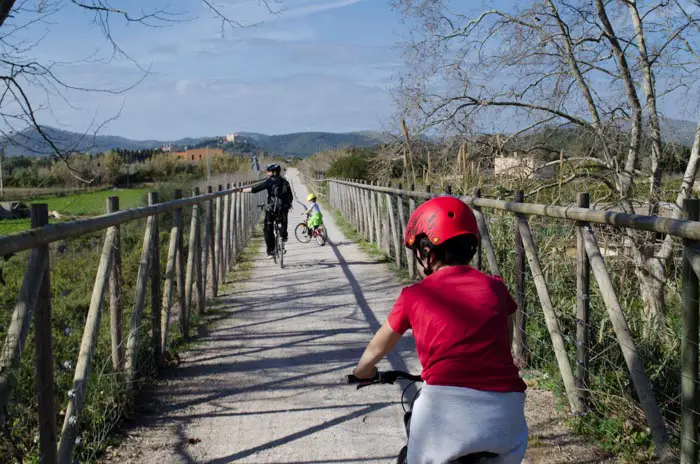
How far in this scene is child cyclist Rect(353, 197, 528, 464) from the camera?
7.47ft

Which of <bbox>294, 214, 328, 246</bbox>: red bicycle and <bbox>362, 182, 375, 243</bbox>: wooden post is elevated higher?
<bbox>362, 182, 375, 243</bbox>: wooden post

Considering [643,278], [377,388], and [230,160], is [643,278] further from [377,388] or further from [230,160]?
[230,160]

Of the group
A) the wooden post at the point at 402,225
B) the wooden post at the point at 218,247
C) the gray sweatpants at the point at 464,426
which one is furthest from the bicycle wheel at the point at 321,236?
the gray sweatpants at the point at 464,426

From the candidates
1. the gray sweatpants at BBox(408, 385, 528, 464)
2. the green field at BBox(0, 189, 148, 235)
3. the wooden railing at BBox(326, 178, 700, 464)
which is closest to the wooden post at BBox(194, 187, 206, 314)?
the green field at BBox(0, 189, 148, 235)

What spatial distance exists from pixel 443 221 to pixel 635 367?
2.07 metres

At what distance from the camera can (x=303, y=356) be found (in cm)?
665

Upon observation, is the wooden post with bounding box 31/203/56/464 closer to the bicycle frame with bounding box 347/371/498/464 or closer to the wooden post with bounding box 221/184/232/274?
the bicycle frame with bounding box 347/371/498/464

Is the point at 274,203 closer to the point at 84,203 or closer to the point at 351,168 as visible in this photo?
the point at 84,203

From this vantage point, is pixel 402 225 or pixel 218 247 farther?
pixel 402 225

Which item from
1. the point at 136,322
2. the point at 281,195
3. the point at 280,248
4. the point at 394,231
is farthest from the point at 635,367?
the point at 281,195

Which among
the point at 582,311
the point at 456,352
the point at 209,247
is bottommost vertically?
the point at 209,247

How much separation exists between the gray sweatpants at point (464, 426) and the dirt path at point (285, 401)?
2.04 metres

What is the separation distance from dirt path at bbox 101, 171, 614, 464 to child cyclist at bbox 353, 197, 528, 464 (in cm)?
205

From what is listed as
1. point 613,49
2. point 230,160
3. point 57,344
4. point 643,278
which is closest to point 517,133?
point 613,49
